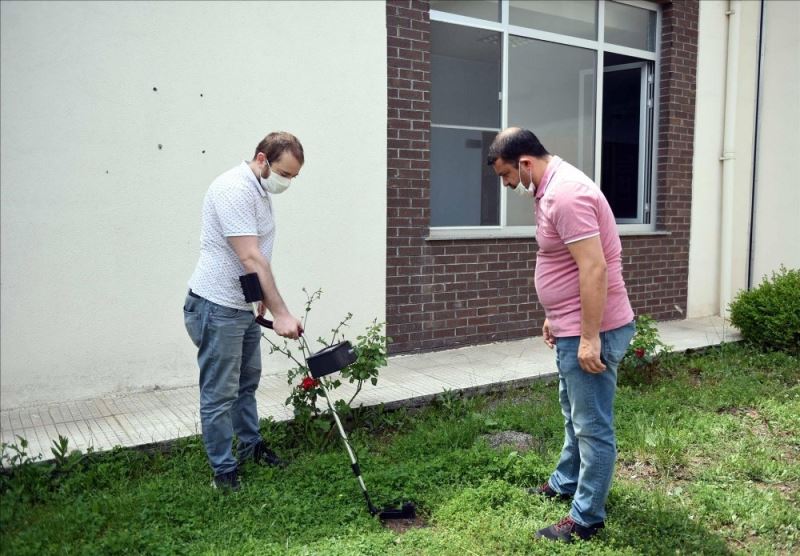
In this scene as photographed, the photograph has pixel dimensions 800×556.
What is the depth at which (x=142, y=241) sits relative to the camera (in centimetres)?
506

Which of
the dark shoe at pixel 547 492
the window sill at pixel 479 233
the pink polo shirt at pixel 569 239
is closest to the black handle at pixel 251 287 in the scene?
the pink polo shirt at pixel 569 239

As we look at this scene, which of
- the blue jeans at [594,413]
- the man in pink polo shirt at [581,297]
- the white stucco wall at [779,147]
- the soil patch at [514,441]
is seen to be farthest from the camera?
the white stucco wall at [779,147]

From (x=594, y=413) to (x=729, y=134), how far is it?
21.9ft

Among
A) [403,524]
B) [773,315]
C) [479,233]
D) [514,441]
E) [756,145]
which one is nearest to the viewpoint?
[403,524]

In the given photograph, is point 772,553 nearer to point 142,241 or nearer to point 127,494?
point 127,494

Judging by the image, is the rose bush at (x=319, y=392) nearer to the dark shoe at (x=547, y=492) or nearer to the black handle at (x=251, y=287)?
the black handle at (x=251, y=287)

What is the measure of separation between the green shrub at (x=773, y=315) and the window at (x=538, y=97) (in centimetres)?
171

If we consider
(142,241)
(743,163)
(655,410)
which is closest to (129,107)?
(142,241)

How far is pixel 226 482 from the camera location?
147 inches

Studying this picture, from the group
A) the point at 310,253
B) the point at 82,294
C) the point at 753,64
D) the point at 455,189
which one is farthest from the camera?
the point at 753,64

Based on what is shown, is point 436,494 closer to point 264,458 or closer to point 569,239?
point 264,458

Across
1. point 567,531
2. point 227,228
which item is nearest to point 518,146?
point 227,228

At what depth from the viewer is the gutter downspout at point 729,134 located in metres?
8.49

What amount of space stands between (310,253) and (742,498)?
3573 mm
